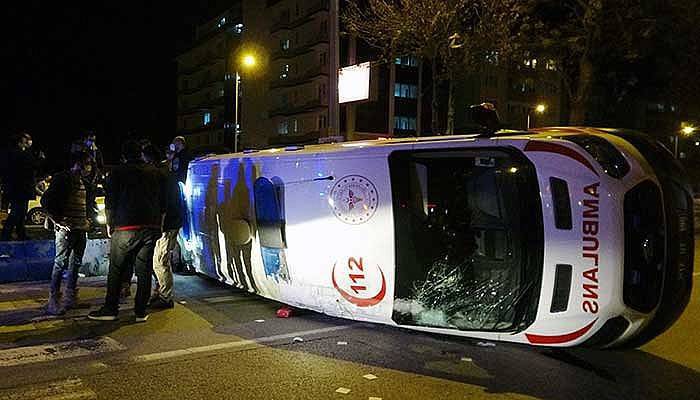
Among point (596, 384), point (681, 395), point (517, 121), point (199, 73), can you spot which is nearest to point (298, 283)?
point (596, 384)

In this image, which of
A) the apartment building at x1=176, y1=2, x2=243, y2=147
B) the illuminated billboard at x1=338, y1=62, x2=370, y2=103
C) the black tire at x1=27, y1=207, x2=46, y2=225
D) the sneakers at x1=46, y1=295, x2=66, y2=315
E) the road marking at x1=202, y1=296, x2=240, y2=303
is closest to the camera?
the sneakers at x1=46, y1=295, x2=66, y2=315

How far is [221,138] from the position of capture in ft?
230

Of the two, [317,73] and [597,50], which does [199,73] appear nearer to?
[317,73]

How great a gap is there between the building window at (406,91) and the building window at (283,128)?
35.8 ft

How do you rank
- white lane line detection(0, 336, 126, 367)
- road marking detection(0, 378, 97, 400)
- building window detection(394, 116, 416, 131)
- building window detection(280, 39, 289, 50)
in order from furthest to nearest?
building window detection(280, 39, 289, 50), building window detection(394, 116, 416, 131), white lane line detection(0, 336, 126, 367), road marking detection(0, 378, 97, 400)

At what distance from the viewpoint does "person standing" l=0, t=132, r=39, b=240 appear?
32.6 feet

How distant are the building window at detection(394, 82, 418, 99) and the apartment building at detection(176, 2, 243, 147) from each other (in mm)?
20416

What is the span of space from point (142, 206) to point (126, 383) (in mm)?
2322

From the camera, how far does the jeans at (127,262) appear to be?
6.50 m

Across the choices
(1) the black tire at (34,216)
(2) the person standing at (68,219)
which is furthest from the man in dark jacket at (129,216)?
(1) the black tire at (34,216)

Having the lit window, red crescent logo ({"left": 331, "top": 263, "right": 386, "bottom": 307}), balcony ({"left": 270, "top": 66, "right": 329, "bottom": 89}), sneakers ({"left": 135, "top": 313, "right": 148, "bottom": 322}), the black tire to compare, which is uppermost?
balcony ({"left": 270, "top": 66, "right": 329, "bottom": 89})

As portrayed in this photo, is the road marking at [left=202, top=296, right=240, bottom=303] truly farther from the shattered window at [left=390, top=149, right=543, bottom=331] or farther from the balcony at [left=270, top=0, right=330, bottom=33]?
the balcony at [left=270, top=0, right=330, bottom=33]

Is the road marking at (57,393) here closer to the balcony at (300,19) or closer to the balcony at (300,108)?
the balcony at (300,19)

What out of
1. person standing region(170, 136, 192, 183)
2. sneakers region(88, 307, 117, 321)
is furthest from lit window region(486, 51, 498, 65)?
sneakers region(88, 307, 117, 321)
